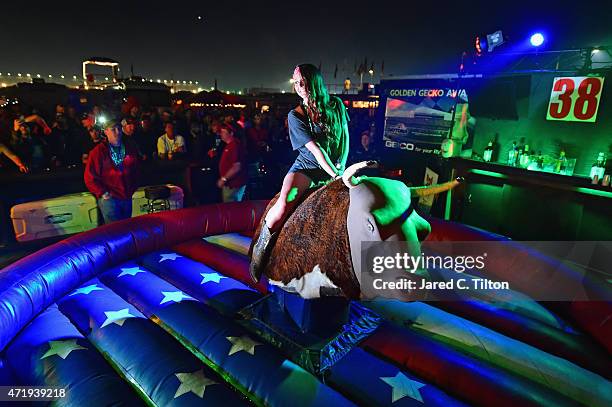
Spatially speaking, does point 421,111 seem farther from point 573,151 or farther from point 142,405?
point 142,405

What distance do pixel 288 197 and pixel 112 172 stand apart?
142 inches

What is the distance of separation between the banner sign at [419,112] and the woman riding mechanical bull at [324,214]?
715 cm

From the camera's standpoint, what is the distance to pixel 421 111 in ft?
34.6

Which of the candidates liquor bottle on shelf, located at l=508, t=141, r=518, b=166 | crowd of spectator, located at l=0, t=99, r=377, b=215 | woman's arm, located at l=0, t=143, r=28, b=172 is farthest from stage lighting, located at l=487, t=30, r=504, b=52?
woman's arm, located at l=0, t=143, r=28, b=172

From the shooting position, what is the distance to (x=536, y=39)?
22.6 ft

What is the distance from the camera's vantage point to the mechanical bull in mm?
2361

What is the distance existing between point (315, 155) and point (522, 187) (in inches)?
253

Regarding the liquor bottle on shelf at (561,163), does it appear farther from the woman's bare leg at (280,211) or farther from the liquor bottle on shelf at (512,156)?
the woman's bare leg at (280,211)

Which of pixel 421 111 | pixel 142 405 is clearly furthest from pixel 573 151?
pixel 142 405

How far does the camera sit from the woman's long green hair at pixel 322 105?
9.51 ft

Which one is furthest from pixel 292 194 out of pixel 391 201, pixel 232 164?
pixel 232 164

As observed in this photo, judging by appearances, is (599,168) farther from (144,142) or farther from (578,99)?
(144,142)

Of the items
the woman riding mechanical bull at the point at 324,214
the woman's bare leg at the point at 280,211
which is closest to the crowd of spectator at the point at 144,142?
the woman's bare leg at the point at 280,211

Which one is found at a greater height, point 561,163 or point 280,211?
point 561,163
